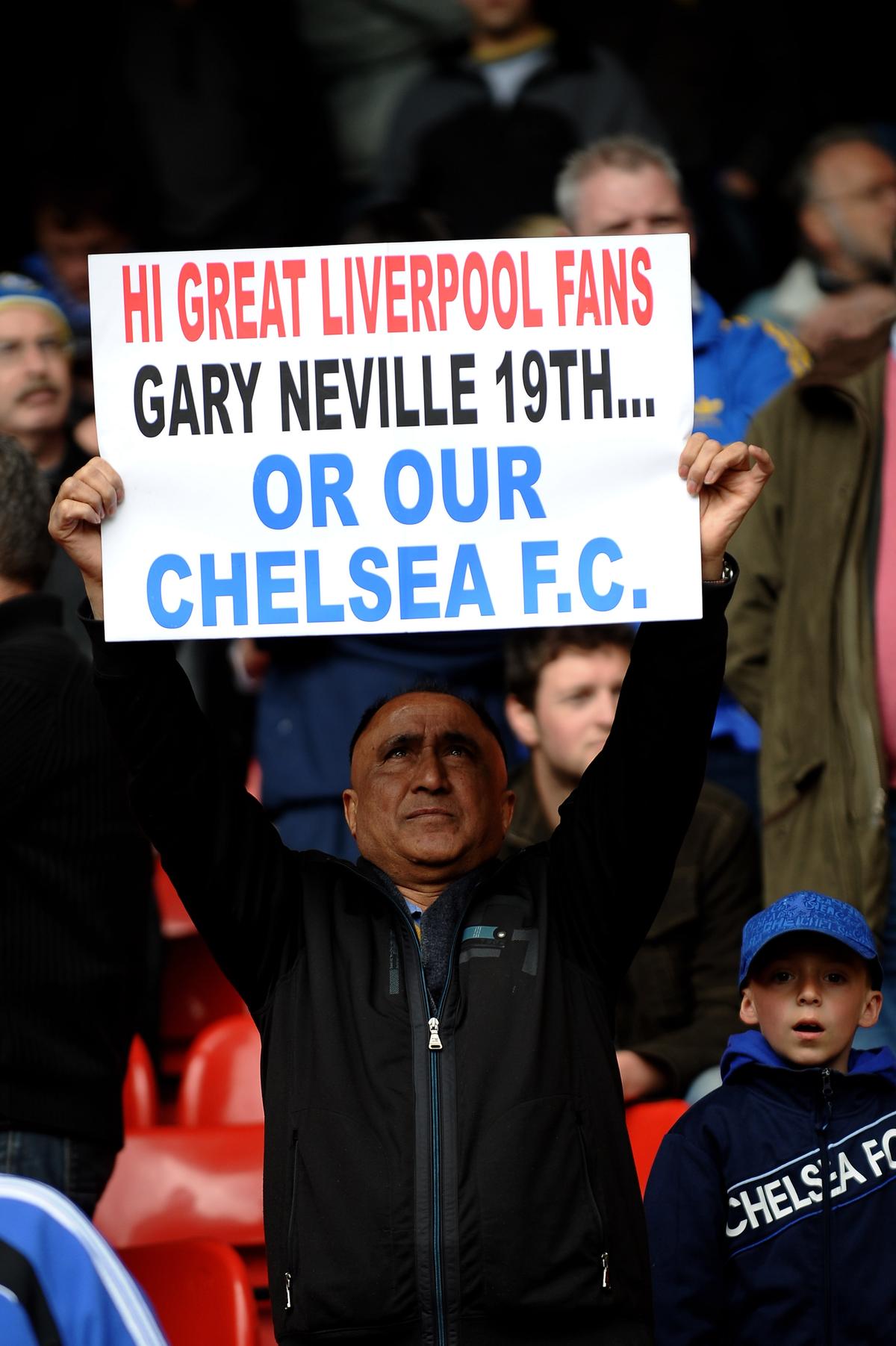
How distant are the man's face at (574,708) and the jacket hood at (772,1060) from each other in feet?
4.12

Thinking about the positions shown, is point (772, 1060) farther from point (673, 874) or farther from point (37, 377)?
point (37, 377)

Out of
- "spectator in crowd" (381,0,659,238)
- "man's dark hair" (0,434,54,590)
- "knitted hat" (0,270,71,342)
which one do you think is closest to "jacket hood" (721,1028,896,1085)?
"man's dark hair" (0,434,54,590)

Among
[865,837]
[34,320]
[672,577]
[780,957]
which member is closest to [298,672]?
[34,320]

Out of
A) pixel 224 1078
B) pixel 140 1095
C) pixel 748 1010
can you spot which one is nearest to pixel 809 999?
pixel 748 1010

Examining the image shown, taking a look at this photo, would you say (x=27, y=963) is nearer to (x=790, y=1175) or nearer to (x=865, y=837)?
(x=790, y=1175)

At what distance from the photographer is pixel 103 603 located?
9.45 ft

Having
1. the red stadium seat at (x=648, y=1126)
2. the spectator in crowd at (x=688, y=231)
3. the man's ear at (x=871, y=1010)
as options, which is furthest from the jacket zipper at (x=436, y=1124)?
the spectator in crowd at (x=688, y=231)

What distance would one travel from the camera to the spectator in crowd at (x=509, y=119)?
6.27 m

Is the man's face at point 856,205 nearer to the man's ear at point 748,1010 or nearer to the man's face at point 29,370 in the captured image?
the man's face at point 29,370

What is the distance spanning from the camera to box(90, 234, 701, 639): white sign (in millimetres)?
2908

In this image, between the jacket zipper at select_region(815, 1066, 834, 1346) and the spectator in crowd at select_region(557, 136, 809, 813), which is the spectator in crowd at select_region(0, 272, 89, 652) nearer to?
the spectator in crowd at select_region(557, 136, 809, 813)

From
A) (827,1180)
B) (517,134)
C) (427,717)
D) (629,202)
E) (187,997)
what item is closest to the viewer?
(427,717)

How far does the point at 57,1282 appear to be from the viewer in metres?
2.46

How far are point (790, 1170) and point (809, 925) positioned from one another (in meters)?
0.38
